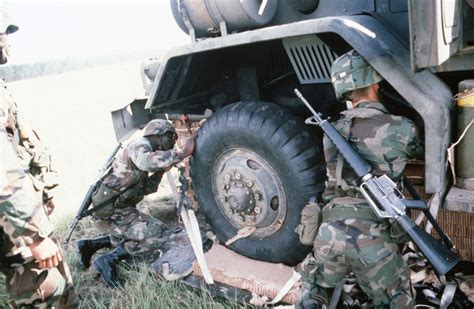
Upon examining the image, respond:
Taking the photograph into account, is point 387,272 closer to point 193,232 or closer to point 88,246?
point 193,232

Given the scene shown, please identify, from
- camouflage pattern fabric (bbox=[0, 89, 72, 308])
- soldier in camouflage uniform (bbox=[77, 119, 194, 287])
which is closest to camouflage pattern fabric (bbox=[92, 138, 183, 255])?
soldier in camouflage uniform (bbox=[77, 119, 194, 287])

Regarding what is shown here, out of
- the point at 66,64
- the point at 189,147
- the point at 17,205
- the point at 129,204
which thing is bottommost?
the point at 66,64

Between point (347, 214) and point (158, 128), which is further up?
point (158, 128)

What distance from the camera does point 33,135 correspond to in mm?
3906

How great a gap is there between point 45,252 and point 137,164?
47.7 inches

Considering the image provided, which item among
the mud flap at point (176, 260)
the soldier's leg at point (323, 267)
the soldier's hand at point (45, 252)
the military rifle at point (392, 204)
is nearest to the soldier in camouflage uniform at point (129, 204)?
the mud flap at point (176, 260)

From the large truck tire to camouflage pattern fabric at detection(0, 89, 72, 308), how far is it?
1.07 metres

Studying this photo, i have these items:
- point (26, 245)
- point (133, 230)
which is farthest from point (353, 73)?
point (133, 230)

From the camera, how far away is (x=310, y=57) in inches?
104

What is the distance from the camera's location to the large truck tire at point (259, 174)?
8.93 feet

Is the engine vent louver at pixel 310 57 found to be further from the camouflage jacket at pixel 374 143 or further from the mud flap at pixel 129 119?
the mud flap at pixel 129 119

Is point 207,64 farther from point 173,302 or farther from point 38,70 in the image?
point 38,70

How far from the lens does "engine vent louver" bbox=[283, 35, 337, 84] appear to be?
256cm

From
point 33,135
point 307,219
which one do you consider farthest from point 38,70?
point 307,219
